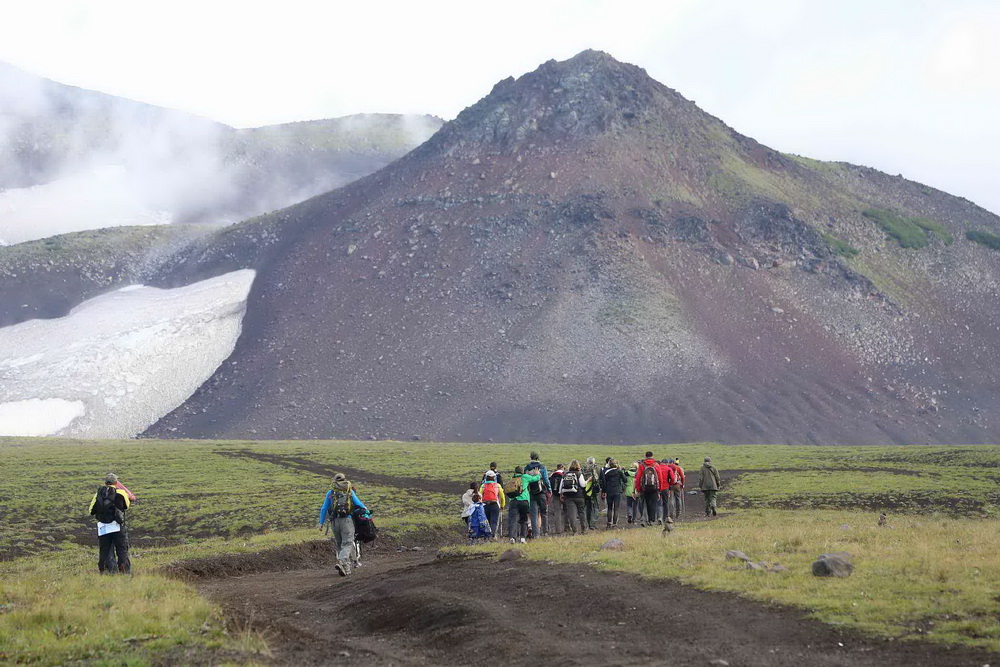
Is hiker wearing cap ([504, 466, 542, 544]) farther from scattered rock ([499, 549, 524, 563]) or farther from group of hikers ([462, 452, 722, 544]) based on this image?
scattered rock ([499, 549, 524, 563])

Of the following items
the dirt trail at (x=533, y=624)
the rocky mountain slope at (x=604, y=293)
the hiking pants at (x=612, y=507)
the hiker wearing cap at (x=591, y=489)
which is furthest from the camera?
the rocky mountain slope at (x=604, y=293)

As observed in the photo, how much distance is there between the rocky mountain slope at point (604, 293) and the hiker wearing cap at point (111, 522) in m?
80.3

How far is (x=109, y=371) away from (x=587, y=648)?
119 metres

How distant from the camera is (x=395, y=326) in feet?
406

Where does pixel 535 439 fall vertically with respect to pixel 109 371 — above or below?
below

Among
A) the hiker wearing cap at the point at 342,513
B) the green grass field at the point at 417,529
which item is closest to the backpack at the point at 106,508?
the green grass field at the point at 417,529

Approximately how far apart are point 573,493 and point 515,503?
3.07 m

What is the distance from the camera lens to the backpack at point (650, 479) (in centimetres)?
2936

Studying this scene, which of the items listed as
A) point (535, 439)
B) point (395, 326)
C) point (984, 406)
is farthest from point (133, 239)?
point (984, 406)

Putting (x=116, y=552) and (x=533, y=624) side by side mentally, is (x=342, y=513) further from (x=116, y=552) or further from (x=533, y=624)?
(x=533, y=624)

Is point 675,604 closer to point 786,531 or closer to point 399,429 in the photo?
point 786,531

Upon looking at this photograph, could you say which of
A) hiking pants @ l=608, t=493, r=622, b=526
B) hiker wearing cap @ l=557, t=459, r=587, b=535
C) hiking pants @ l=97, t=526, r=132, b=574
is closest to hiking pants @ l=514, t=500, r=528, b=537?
hiker wearing cap @ l=557, t=459, r=587, b=535

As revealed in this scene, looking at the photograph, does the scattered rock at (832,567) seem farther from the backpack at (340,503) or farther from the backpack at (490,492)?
the backpack at (490,492)

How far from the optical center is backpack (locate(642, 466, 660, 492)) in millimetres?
29359
